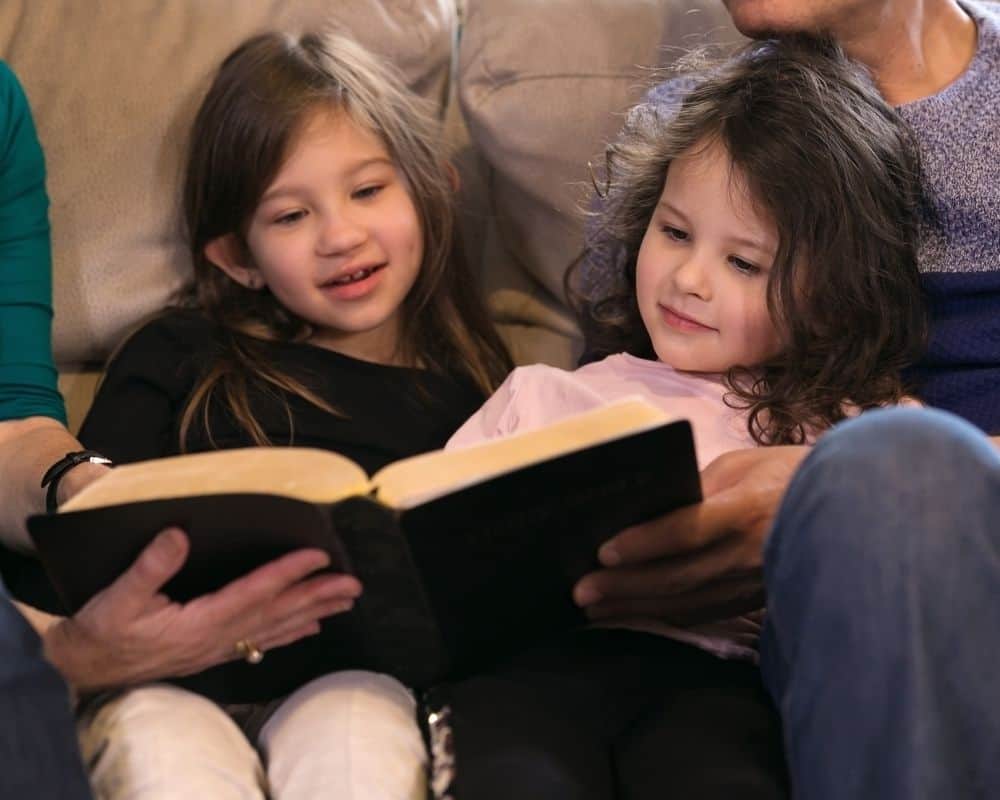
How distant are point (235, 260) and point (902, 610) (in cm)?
105

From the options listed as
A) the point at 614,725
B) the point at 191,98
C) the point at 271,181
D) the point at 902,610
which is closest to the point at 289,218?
the point at 271,181

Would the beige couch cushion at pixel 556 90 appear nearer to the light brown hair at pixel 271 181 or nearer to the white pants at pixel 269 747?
the light brown hair at pixel 271 181

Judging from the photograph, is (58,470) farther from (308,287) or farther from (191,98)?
(191,98)

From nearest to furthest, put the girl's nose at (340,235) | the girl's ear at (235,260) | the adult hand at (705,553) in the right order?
the adult hand at (705,553) → the girl's nose at (340,235) → the girl's ear at (235,260)

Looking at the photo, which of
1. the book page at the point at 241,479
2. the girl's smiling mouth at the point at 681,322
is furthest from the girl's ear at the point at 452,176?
the book page at the point at 241,479

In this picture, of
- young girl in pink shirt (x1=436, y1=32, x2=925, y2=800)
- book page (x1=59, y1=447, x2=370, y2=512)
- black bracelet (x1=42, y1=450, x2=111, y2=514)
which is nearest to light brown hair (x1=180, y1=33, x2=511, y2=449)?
black bracelet (x1=42, y1=450, x2=111, y2=514)

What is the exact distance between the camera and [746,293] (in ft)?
4.60

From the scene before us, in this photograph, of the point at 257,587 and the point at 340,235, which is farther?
the point at 340,235

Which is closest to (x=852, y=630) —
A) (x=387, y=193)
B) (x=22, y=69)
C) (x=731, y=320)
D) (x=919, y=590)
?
(x=919, y=590)

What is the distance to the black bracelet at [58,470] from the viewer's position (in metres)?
1.47

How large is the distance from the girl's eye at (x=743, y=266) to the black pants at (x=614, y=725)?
1.28ft

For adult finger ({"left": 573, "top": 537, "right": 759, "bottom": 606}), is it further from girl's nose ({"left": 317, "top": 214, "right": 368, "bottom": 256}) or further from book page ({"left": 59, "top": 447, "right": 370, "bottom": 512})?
girl's nose ({"left": 317, "top": 214, "right": 368, "bottom": 256})

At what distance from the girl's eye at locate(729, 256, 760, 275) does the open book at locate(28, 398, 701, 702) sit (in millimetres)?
355

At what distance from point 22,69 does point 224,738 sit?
991 mm
